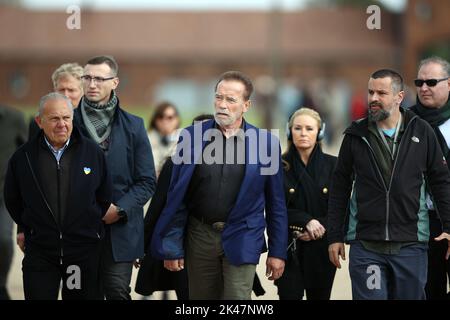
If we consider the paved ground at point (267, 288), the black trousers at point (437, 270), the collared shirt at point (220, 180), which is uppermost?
the collared shirt at point (220, 180)

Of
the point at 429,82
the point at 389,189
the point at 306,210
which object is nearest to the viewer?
the point at 389,189

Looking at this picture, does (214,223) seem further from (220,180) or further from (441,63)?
(441,63)

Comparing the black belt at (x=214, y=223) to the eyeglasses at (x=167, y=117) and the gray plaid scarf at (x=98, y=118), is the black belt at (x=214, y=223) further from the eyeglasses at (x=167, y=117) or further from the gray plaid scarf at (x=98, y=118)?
the eyeglasses at (x=167, y=117)

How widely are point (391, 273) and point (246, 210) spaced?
3.63ft

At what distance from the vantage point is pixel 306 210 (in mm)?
7234

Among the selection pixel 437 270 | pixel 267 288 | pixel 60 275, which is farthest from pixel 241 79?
pixel 267 288

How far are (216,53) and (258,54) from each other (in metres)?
3.53

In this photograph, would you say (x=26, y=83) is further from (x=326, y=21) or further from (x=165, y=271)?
→ (x=165, y=271)

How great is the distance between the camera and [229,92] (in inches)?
236

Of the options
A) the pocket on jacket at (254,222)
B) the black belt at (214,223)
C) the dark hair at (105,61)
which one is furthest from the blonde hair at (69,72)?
the pocket on jacket at (254,222)

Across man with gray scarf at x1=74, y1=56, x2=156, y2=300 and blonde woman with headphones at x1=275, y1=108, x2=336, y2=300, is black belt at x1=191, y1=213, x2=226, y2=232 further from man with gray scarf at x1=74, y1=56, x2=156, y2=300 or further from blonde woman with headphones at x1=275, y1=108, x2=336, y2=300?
blonde woman with headphones at x1=275, y1=108, x2=336, y2=300

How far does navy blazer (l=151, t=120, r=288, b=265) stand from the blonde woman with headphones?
98 centimetres

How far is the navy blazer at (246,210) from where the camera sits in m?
5.96

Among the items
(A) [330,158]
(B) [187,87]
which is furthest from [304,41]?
(A) [330,158]
